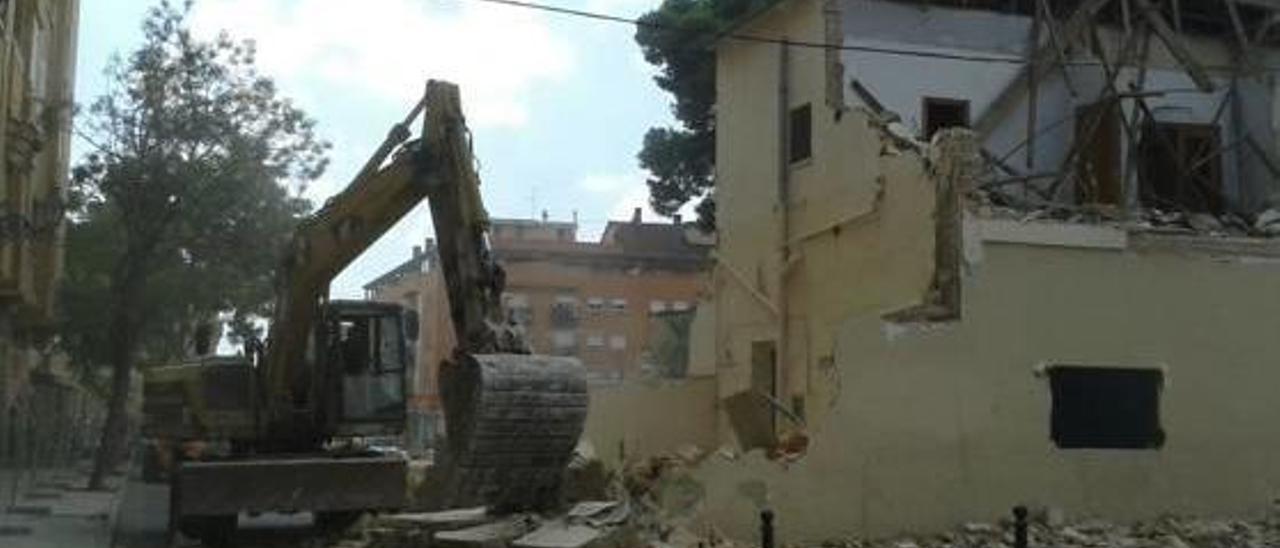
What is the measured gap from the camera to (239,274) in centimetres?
2717

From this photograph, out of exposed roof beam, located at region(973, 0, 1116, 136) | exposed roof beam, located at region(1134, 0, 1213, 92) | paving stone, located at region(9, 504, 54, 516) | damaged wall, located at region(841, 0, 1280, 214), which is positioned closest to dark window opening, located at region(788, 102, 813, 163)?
damaged wall, located at region(841, 0, 1280, 214)

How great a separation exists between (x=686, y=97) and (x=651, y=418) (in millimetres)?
13219

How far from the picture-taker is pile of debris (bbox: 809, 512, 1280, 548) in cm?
1744

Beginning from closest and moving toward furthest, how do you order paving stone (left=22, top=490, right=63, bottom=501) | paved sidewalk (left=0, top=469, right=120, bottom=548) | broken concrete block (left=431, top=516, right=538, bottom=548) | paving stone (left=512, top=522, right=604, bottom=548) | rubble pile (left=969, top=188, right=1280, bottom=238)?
paving stone (left=512, top=522, right=604, bottom=548)
broken concrete block (left=431, top=516, right=538, bottom=548)
paved sidewalk (left=0, top=469, right=120, bottom=548)
rubble pile (left=969, top=188, right=1280, bottom=238)
paving stone (left=22, top=490, right=63, bottom=501)

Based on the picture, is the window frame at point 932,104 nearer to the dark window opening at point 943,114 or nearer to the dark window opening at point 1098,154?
the dark window opening at point 943,114

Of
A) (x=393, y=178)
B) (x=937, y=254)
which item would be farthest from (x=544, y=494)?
(x=937, y=254)

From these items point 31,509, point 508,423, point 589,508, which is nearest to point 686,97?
point 31,509

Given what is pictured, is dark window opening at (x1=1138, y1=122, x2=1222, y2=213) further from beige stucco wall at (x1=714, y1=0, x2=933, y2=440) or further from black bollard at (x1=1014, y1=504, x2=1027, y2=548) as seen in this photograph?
black bollard at (x1=1014, y1=504, x2=1027, y2=548)

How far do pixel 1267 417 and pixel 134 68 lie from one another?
735 inches

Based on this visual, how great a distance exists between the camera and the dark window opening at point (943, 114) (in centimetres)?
2381

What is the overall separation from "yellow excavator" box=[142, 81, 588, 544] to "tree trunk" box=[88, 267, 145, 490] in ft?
24.0

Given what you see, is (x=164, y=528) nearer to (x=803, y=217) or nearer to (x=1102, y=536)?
(x=803, y=217)

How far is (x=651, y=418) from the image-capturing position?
25516 mm

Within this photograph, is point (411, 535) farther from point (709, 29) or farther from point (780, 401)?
point (709, 29)
